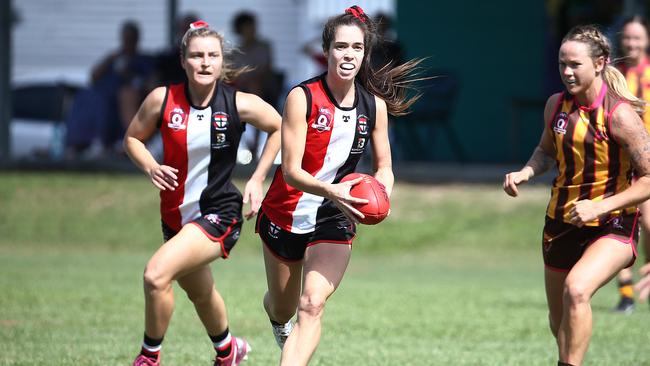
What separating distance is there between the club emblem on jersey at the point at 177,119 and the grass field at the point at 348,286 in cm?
156

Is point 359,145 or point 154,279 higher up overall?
point 359,145

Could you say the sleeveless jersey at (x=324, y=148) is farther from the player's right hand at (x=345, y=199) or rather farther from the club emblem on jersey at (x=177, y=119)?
the club emblem on jersey at (x=177, y=119)

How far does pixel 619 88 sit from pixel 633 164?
0.43 metres

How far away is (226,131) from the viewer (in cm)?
679

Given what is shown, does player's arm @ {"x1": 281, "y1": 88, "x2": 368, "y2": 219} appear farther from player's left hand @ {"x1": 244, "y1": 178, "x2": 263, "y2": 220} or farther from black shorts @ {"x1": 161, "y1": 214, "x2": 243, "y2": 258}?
black shorts @ {"x1": 161, "y1": 214, "x2": 243, "y2": 258}

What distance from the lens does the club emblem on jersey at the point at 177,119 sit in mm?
6723

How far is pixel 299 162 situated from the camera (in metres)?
5.83

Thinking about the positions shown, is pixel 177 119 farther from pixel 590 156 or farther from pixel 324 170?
pixel 590 156

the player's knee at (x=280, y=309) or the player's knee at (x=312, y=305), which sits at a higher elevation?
the player's knee at (x=312, y=305)

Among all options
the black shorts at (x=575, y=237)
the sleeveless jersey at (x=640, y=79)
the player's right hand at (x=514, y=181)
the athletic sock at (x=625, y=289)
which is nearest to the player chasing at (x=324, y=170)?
the player's right hand at (x=514, y=181)

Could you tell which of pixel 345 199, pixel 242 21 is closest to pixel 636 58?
pixel 345 199

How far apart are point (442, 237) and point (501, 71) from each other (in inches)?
210

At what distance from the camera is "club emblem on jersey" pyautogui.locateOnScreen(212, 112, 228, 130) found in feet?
22.2

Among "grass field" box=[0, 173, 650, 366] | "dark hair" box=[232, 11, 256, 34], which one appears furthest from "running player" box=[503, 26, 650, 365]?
"dark hair" box=[232, 11, 256, 34]
